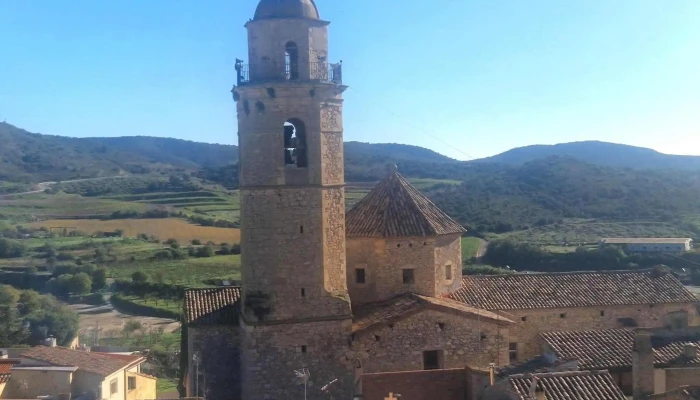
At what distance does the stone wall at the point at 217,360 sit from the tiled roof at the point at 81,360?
2.84 m

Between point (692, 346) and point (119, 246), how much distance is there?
5317 centimetres

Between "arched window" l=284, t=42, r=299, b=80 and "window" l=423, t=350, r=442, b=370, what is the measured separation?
288 inches

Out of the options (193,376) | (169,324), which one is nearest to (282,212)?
(193,376)

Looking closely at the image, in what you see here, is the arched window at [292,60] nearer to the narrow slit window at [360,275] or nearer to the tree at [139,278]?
the narrow slit window at [360,275]

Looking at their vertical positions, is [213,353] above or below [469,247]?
below

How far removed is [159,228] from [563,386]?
56381 millimetres

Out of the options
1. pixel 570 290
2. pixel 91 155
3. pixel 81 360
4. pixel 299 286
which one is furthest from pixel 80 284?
pixel 91 155

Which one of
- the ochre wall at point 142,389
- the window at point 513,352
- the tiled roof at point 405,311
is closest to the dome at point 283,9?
the tiled roof at point 405,311

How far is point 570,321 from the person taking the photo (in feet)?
70.5

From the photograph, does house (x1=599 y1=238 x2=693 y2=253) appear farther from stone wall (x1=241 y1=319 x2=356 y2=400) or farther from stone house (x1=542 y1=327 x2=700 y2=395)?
stone wall (x1=241 y1=319 x2=356 y2=400)

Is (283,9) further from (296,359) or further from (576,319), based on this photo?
(576,319)

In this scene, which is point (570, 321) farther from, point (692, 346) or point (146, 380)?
point (146, 380)

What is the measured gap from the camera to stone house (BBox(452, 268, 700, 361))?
21125 millimetres

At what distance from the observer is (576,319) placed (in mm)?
21531
